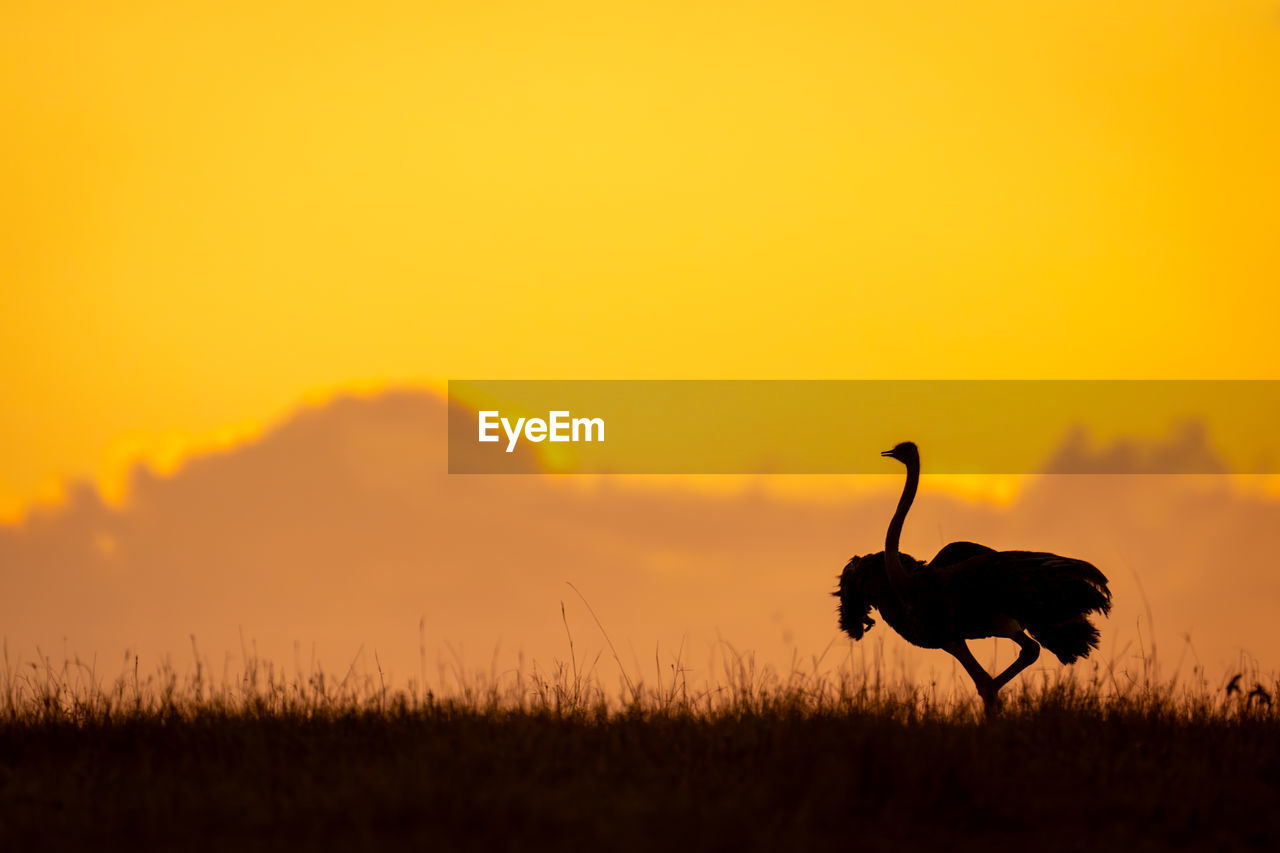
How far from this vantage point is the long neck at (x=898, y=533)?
43.4 feet

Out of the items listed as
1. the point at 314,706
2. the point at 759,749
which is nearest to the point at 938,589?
the point at 759,749

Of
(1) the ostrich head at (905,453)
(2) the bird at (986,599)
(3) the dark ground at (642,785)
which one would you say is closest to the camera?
(3) the dark ground at (642,785)

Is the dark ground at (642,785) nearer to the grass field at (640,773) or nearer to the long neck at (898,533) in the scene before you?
the grass field at (640,773)

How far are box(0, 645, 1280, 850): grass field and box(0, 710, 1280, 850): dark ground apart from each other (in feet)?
0.06

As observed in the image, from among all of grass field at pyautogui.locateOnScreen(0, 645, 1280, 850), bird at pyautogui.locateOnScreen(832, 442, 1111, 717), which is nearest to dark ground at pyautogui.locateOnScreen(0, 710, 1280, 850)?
grass field at pyautogui.locateOnScreen(0, 645, 1280, 850)

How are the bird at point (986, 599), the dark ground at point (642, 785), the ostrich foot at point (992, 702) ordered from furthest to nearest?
the bird at point (986, 599), the ostrich foot at point (992, 702), the dark ground at point (642, 785)

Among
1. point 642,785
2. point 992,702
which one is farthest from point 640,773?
point 992,702

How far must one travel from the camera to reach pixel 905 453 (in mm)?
14258

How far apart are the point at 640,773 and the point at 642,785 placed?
9.6 inches

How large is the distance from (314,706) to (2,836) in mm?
3095

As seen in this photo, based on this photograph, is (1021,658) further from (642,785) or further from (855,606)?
(642,785)

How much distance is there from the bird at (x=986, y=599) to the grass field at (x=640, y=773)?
1.72 metres

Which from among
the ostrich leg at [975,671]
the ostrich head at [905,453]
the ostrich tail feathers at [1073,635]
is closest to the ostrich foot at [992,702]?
the ostrich leg at [975,671]

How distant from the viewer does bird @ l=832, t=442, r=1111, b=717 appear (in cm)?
1266
